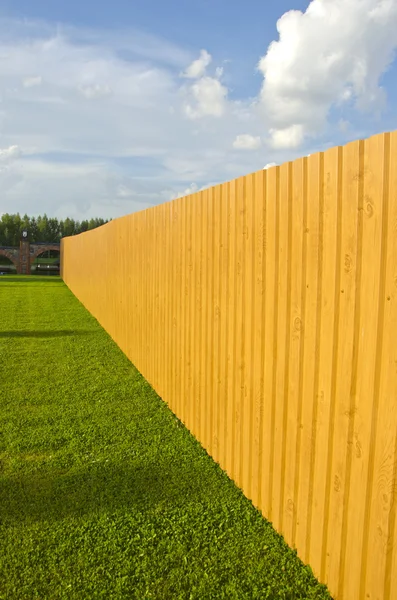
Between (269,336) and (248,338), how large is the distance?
0.36 m

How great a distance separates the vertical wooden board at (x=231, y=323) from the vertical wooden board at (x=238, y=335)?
0.12 ft

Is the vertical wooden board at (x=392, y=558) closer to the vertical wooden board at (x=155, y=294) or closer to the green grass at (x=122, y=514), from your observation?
the green grass at (x=122, y=514)

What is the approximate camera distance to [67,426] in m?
4.83

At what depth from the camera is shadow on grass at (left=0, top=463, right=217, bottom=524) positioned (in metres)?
3.22

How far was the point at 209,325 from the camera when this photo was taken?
13.6 feet

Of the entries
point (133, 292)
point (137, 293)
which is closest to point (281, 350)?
point (137, 293)

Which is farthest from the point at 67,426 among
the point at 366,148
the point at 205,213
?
the point at 366,148

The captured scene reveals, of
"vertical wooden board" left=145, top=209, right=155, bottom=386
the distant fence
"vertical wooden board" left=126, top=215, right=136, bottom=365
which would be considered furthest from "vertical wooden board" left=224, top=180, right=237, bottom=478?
"vertical wooden board" left=126, top=215, right=136, bottom=365

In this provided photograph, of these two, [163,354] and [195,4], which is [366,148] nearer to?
[163,354]

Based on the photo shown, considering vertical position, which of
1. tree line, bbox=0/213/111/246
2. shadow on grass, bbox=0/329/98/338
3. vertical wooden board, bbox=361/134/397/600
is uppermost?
tree line, bbox=0/213/111/246

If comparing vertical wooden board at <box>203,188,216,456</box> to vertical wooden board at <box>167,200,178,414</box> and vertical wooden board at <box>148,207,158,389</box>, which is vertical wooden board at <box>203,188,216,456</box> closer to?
vertical wooden board at <box>167,200,178,414</box>

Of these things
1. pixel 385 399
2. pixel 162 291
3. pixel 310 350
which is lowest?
pixel 385 399

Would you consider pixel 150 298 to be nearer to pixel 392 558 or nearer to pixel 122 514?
pixel 122 514

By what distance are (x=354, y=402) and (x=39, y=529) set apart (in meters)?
2.08
